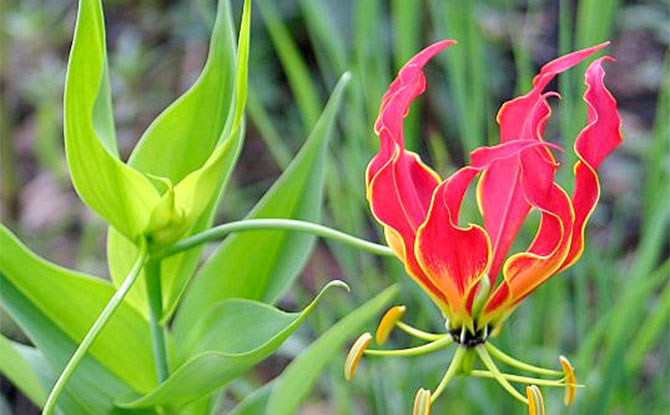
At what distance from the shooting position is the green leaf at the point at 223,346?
75 centimetres

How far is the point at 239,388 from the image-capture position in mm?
1511

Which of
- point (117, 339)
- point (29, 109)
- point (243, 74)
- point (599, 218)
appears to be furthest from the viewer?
point (29, 109)

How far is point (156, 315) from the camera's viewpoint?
83 cm

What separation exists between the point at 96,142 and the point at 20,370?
186mm

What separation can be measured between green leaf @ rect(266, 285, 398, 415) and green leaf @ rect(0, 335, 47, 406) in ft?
0.58

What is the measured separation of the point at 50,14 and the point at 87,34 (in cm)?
188

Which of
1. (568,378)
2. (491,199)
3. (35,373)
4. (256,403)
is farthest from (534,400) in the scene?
(35,373)

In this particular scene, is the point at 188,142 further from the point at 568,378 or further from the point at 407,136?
the point at 407,136

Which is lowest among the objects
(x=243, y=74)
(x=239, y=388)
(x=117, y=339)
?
(x=239, y=388)

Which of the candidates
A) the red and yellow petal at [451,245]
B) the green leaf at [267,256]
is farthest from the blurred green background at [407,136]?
the red and yellow petal at [451,245]

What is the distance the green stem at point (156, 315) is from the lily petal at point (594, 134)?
0.29 metres

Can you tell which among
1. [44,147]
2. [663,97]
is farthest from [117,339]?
[44,147]

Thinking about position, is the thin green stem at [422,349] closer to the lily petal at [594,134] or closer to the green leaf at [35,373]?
the lily petal at [594,134]

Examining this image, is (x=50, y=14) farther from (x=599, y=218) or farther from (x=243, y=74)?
(x=243, y=74)
